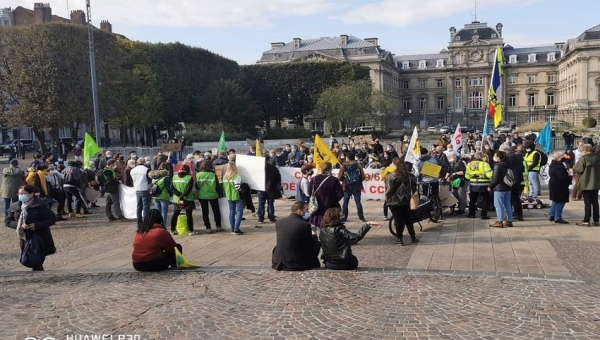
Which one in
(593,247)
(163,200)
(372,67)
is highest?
(372,67)

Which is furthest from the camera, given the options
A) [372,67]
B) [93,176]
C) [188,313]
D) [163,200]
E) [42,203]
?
[372,67]

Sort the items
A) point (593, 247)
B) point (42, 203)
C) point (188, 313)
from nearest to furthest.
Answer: point (188, 313), point (42, 203), point (593, 247)

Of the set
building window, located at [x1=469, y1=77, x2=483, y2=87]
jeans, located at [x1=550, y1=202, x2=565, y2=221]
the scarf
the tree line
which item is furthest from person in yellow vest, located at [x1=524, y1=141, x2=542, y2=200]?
building window, located at [x1=469, y1=77, x2=483, y2=87]

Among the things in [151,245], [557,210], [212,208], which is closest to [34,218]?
[151,245]

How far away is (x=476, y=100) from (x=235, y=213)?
377ft

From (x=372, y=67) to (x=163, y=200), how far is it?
9779cm

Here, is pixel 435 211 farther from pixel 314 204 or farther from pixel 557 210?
pixel 314 204

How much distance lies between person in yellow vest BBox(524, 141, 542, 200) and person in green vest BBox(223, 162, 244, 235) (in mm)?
8096

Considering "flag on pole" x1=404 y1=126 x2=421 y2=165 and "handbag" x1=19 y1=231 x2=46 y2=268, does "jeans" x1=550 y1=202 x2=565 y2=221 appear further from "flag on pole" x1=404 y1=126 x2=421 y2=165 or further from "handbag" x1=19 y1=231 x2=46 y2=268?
"handbag" x1=19 y1=231 x2=46 y2=268

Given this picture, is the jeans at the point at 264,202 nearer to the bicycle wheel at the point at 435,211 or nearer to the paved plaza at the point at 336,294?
the paved plaza at the point at 336,294

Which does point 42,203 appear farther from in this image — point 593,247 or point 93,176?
point 593,247

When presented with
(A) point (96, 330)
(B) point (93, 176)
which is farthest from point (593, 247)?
(B) point (93, 176)

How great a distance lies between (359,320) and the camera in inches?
261

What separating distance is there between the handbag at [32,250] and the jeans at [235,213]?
15.0ft
